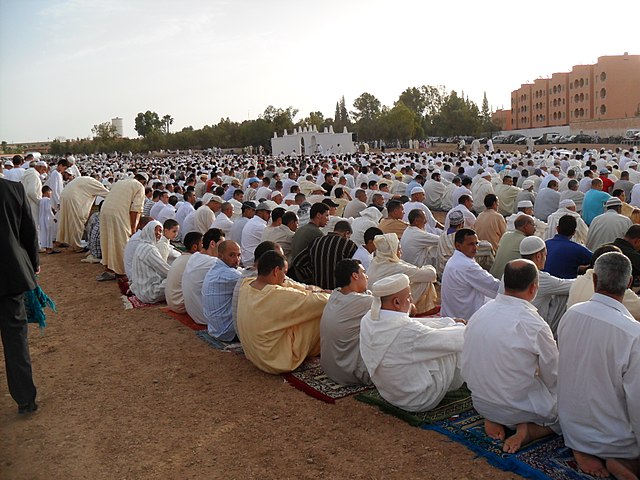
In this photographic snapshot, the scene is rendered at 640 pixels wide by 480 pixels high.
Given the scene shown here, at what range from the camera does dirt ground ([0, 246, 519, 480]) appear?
10.9 feet

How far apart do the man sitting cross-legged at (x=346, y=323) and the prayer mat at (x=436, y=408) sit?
0.26 m

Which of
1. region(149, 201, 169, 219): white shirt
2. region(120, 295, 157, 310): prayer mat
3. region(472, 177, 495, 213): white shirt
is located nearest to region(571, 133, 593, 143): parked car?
region(472, 177, 495, 213): white shirt

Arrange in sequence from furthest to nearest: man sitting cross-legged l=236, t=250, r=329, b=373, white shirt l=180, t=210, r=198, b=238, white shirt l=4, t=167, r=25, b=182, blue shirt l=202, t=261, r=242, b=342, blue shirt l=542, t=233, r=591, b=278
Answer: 1. white shirt l=4, t=167, r=25, b=182
2. white shirt l=180, t=210, r=198, b=238
3. blue shirt l=202, t=261, r=242, b=342
4. blue shirt l=542, t=233, r=591, b=278
5. man sitting cross-legged l=236, t=250, r=329, b=373

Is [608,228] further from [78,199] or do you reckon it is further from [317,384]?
[78,199]

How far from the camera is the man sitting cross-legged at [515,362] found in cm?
312

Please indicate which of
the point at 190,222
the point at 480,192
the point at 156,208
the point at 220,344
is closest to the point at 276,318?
the point at 220,344

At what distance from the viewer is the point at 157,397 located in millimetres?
4359

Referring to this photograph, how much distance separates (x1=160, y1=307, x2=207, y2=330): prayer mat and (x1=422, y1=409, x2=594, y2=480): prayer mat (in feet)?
9.70

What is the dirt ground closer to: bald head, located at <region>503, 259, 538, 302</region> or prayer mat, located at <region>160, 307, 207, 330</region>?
prayer mat, located at <region>160, 307, 207, 330</region>

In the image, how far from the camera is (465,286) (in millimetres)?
5031

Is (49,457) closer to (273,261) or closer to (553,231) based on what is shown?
(273,261)

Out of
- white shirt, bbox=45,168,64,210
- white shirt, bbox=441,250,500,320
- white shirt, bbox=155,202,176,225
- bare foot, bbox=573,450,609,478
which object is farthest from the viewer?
white shirt, bbox=45,168,64,210

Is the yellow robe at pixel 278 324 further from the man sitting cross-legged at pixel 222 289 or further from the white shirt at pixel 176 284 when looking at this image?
the white shirt at pixel 176 284

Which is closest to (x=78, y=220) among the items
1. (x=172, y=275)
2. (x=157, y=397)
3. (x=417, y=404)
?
(x=172, y=275)
